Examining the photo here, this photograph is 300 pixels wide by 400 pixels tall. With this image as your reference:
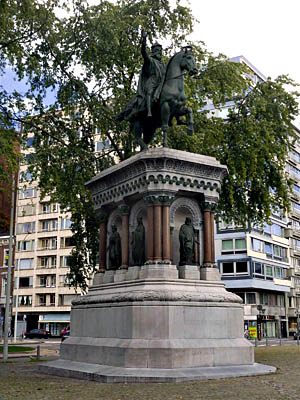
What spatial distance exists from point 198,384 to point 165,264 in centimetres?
400

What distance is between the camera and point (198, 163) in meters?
16.5

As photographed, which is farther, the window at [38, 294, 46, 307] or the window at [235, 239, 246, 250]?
the window at [38, 294, 46, 307]

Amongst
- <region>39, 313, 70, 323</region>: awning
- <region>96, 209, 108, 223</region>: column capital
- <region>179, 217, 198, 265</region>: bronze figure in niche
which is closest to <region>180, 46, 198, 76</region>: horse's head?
<region>179, 217, 198, 265</region>: bronze figure in niche

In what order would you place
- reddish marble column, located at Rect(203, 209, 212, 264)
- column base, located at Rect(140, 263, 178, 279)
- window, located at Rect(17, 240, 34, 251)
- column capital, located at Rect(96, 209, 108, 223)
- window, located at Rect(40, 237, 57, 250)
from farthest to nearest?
window, located at Rect(17, 240, 34, 251) → window, located at Rect(40, 237, 57, 250) → column capital, located at Rect(96, 209, 108, 223) → reddish marble column, located at Rect(203, 209, 212, 264) → column base, located at Rect(140, 263, 178, 279)

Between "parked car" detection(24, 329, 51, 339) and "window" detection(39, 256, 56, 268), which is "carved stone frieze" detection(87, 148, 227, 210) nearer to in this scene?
"parked car" detection(24, 329, 51, 339)

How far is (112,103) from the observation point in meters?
27.9

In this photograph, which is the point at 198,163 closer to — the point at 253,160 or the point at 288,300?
the point at 253,160

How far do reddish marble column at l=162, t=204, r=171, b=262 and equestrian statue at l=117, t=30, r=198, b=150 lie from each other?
228 centimetres

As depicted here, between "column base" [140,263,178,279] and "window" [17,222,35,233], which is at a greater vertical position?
"window" [17,222,35,233]

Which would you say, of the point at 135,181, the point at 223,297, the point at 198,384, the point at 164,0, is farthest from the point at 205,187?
the point at 164,0

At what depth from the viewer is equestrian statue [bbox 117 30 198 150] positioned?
56.3 feet

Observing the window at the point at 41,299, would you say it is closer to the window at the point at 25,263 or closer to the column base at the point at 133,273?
the window at the point at 25,263

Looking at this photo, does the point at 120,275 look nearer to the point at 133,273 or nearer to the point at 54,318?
the point at 133,273

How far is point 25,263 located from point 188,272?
7024 centimetres
